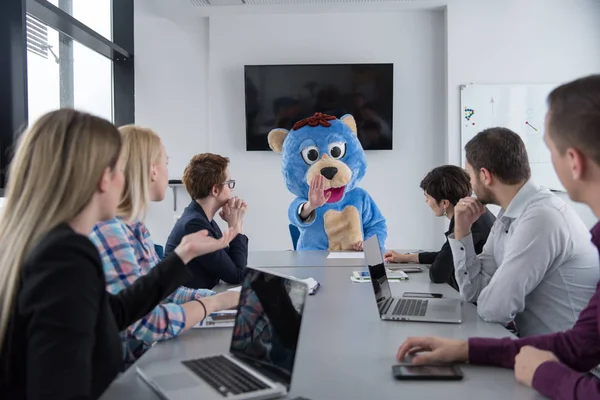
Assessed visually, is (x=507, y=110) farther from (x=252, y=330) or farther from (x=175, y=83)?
(x=252, y=330)

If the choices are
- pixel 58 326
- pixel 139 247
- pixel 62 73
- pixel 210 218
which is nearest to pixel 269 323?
pixel 58 326

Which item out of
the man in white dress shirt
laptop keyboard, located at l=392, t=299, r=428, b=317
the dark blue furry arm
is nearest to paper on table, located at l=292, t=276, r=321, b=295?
laptop keyboard, located at l=392, t=299, r=428, b=317

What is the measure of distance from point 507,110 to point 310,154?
207cm

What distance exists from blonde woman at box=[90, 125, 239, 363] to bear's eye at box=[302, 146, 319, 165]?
1719mm

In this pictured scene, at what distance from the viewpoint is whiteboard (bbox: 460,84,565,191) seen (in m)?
4.60

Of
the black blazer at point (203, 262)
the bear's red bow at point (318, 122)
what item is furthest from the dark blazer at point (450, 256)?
the bear's red bow at point (318, 122)

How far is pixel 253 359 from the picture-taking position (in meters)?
1.25

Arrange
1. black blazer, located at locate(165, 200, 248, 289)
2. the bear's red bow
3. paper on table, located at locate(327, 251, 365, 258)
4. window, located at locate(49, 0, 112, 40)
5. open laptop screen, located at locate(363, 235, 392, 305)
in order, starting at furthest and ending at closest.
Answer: window, located at locate(49, 0, 112, 40) → the bear's red bow → paper on table, located at locate(327, 251, 365, 258) → black blazer, located at locate(165, 200, 248, 289) → open laptop screen, located at locate(363, 235, 392, 305)

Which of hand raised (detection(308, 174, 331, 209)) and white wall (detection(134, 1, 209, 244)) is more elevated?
white wall (detection(134, 1, 209, 244))

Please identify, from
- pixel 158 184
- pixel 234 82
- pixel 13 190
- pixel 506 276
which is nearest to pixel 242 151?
pixel 234 82

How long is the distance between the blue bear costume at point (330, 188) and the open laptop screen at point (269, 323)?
2.06 m

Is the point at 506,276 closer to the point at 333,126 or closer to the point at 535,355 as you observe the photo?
the point at 535,355

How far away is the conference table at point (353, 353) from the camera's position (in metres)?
1.15

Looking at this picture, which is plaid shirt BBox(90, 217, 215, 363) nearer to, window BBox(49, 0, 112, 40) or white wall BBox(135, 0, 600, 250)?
window BBox(49, 0, 112, 40)
